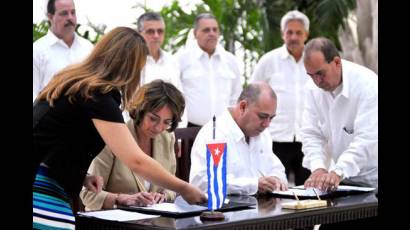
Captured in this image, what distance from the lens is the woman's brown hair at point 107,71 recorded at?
10.4ft

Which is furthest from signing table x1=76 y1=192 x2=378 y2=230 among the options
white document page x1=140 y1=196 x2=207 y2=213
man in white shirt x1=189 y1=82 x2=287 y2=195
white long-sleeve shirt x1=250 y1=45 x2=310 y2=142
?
white long-sleeve shirt x1=250 y1=45 x2=310 y2=142

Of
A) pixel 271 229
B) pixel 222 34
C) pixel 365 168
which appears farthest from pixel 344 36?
pixel 271 229

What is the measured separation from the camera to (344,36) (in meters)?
10.7

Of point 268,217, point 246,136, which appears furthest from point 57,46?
point 268,217

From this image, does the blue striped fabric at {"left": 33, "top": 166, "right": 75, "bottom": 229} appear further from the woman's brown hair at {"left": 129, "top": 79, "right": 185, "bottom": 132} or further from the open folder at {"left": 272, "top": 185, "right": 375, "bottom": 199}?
the open folder at {"left": 272, "top": 185, "right": 375, "bottom": 199}

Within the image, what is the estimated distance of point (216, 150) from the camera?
3.28m

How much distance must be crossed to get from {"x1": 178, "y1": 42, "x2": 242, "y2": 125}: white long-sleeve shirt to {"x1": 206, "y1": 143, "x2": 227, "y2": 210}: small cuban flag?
3.95 meters

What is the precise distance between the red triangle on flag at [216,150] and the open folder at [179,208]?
0.26 metres

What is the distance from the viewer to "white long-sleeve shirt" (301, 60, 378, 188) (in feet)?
15.4

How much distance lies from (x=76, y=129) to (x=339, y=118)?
7.31 ft

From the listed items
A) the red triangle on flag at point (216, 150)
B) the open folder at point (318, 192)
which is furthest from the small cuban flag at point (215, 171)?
the open folder at point (318, 192)

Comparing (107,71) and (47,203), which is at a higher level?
(107,71)

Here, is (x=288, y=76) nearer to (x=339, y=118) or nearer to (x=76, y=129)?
(x=339, y=118)
